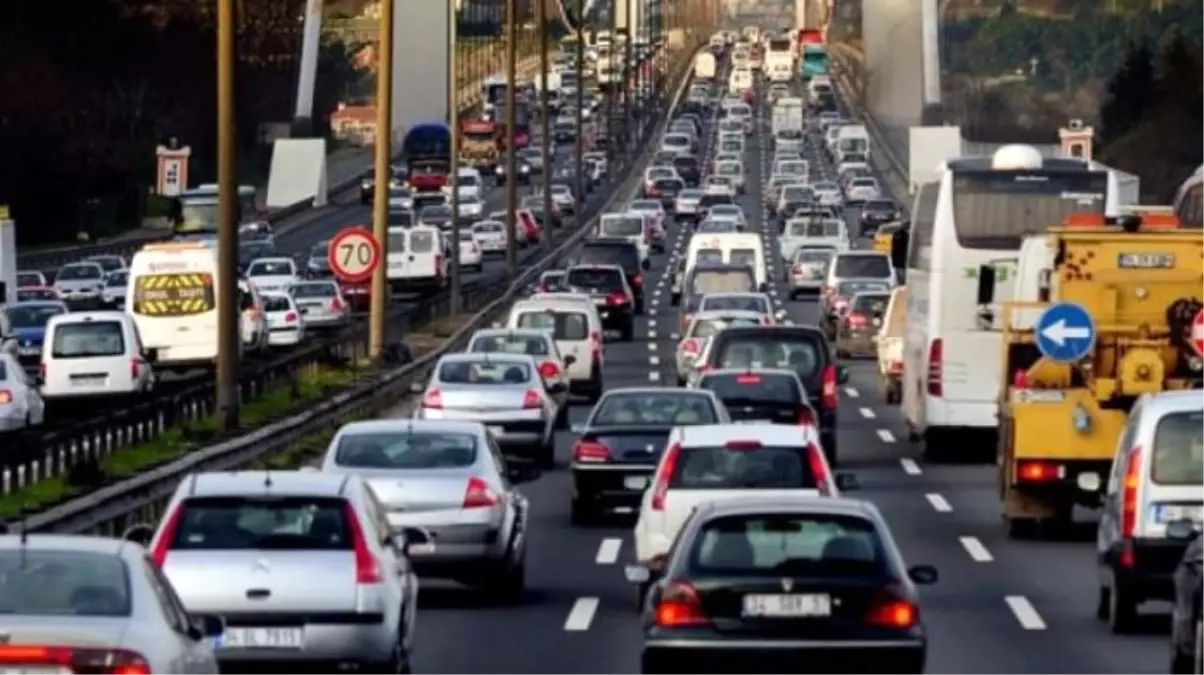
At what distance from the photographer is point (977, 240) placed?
3875 centimetres

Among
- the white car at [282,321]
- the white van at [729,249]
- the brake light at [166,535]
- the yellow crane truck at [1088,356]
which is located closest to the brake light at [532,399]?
the yellow crane truck at [1088,356]

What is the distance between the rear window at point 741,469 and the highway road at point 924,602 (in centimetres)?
111

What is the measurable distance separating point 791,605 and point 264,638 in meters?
2.89

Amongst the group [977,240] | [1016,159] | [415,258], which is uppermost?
[1016,159]

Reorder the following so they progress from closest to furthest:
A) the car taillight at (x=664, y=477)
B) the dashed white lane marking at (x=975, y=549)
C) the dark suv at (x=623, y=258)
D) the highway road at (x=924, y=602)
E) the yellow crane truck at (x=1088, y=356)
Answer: the highway road at (x=924, y=602) → the car taillight at (x=664, y=477) → the dashed white lane marking at (x=975, y=549) → the yellow crane truck at (x=1088, y=356) → the dark suv at (x=623, y=258)

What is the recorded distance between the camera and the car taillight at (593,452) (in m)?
31.4

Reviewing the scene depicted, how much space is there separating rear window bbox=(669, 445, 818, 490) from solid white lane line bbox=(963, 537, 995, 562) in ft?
19.3

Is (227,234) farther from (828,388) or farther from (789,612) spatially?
(789,612)

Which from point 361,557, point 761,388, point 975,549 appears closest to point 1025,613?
point 975,549

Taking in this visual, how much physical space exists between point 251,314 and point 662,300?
71.3 feet

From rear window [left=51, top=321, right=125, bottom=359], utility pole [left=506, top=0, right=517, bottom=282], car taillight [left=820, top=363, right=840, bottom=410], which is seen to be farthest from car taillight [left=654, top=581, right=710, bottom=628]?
utility pole [left=506, top=0, right=517, bottom=282]

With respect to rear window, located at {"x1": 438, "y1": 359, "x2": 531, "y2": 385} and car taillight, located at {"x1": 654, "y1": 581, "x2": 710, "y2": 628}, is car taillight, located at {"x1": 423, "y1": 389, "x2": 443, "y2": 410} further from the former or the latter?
car taillight, located at {"x1": 654, "y1": 581, "x2": 710, "y2": 628}

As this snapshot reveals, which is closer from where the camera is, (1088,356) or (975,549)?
(975,549)

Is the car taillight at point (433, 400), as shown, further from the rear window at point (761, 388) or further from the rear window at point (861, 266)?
the rear window at point (861, 266)
